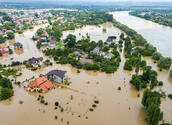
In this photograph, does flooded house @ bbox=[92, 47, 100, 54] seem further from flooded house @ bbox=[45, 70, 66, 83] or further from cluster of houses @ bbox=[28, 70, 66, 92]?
flooded house @ bbox=[45, 70, 66, 83]

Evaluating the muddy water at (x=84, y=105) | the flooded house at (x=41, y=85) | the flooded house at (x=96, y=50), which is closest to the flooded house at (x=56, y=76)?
the flooded house at (x=41, y=85)

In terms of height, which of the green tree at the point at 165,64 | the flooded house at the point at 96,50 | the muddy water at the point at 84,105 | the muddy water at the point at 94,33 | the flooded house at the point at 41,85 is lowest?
the muddy water at the point at 84,105

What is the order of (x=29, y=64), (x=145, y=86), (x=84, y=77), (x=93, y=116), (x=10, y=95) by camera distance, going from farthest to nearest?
(x=29, y=64)
(x=84, y=77)
(x=145, y=86)
(x=10, y=95)
(x=93, y=116)

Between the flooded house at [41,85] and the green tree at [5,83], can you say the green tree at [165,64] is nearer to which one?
the flooded house at [41,85]

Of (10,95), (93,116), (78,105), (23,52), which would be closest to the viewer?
(93,116)

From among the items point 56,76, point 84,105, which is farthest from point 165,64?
point 56,76

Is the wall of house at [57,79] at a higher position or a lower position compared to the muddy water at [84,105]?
higher

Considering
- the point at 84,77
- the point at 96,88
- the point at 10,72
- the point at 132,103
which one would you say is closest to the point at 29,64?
the point at 10,72

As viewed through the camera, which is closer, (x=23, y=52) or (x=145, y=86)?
(x=145, y=86)

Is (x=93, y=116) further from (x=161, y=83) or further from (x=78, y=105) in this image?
(x=161, y=83)
